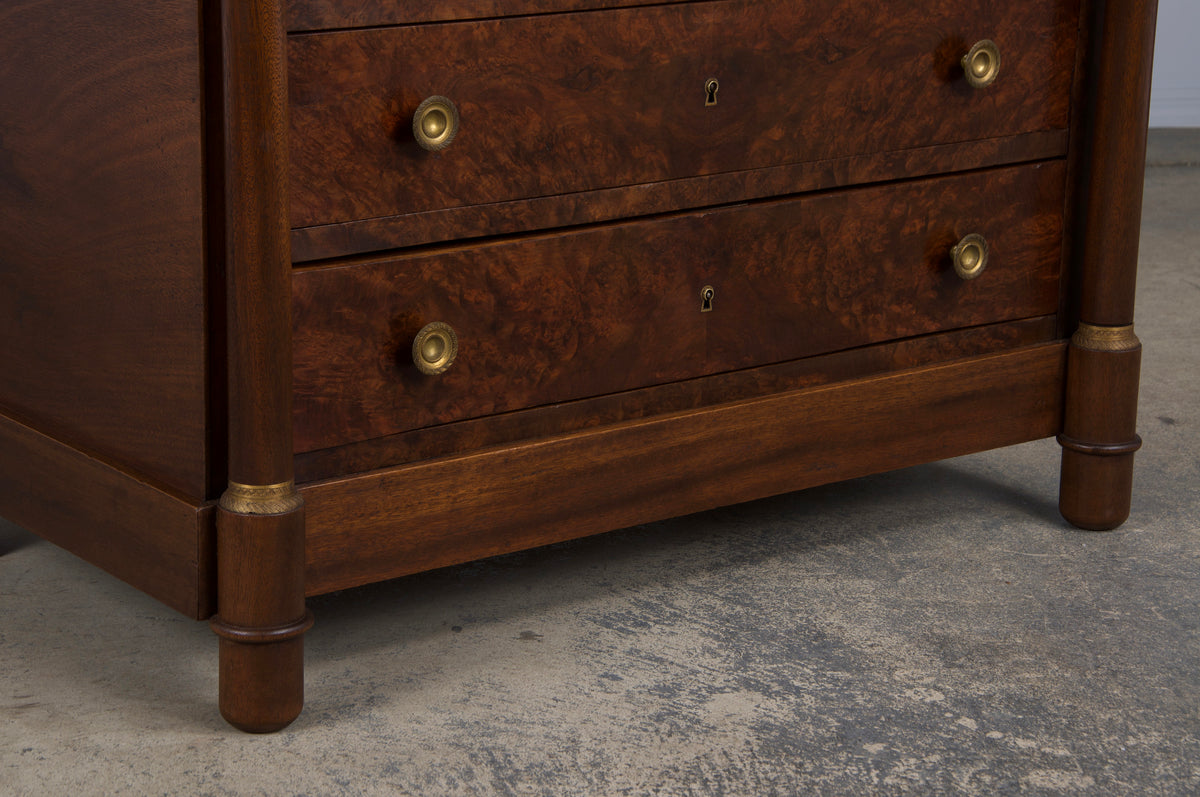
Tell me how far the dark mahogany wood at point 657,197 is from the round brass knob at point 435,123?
0.07 metres

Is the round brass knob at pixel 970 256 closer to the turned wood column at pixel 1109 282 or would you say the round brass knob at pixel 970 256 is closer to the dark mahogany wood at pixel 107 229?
the turned wood column at pixel 1109 282

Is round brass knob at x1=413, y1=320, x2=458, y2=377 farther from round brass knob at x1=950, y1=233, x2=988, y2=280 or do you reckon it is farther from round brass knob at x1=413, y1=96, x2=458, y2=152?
round brass knob at x1=950, y1=233, x2=988, y2=280

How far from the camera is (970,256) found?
195 centimetres

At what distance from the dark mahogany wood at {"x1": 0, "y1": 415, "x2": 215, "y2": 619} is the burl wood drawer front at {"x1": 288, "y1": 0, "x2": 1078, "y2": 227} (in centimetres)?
33

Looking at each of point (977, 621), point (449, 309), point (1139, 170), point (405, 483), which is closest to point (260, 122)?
point (449, 309)

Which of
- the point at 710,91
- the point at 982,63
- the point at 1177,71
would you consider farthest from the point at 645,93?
the point at 1177,71

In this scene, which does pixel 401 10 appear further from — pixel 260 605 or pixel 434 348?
pixel 260 605

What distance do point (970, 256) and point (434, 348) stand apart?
2.43 feet

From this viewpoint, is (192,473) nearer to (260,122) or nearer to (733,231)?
(260,122)

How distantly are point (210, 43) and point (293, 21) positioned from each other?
0.26 feet

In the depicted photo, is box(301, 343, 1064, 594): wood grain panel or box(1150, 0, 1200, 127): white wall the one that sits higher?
box(1150, 0, 1200, 127): white wall

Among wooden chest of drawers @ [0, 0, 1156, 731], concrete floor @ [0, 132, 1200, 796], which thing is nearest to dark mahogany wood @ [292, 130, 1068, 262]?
wooden chest of drawers @ [0, 0, 1156, 731]

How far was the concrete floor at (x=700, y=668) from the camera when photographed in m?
1.50

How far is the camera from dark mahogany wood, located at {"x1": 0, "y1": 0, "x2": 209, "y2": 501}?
4.83 feet
